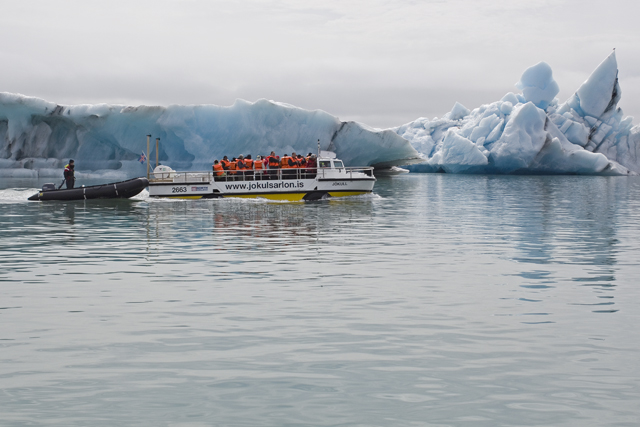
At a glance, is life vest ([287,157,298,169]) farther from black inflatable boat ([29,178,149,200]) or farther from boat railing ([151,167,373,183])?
black inflatable boat ([29,178,149,200])

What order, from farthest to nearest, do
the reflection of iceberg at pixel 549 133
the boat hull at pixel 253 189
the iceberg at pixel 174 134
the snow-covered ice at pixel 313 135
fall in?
the reflection of iceberg at pixel 549 133 → the snow-covered ice at pixel 313 135 → the iceberg at pixel 174 134 → the boat hull at pixel 253 189

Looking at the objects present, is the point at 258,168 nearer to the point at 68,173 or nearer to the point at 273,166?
the point at 273,166

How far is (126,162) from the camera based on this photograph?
60.8 meters

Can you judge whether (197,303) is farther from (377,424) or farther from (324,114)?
(324,114)

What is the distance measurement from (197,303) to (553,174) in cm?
7688

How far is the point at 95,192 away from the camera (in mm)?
29234

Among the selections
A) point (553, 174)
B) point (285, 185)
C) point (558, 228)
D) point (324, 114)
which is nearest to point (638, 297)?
point (558, 228)

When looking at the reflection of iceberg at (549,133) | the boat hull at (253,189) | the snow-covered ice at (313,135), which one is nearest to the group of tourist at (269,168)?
the boat hull at (253,189)

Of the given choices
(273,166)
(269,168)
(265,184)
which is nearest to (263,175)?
(265,184)

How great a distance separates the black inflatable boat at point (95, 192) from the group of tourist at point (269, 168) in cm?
366

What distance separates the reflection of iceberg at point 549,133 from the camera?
6525 cm

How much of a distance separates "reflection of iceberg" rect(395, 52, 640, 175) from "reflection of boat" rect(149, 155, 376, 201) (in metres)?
39.4

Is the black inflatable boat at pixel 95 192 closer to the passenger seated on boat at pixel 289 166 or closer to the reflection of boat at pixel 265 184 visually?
the reflection of boat at pixel 265 184

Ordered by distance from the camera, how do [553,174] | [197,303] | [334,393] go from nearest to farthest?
[334,393] → [197,303] → [553,174]
